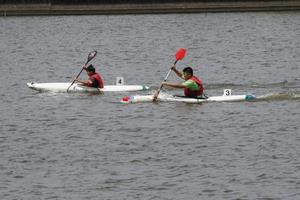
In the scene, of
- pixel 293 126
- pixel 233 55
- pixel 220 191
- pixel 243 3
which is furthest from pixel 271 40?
pixel 220 191

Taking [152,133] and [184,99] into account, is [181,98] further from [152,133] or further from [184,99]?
[152,133]

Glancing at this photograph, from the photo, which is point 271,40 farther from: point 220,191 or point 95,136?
point 220,191

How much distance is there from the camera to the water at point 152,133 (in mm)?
25516

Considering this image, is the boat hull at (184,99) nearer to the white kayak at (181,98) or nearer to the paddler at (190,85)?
the white kayak at (181,98)

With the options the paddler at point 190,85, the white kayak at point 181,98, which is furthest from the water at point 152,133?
the paddler at point 190,85

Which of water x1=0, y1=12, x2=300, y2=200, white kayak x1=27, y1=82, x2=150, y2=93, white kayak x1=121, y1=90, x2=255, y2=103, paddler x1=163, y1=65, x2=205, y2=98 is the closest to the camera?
water x1=0, y1=12, x2=300, y2=200

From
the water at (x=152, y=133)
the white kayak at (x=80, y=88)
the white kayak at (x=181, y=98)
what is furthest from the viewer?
the white kayak at (x=80, y=88)

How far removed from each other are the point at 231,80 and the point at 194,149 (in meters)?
17.4

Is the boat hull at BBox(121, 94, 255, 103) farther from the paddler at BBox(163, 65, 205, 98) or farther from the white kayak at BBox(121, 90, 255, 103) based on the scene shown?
the paddler at BBox(163, 65, 205, 98)

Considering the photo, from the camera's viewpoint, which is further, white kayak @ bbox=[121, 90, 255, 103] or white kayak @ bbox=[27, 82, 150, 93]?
white kayak @ bbox=[27, 82, 150, 93]

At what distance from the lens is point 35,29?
3324 inches

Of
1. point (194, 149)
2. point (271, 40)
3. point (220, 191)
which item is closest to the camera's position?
point (220, 191)

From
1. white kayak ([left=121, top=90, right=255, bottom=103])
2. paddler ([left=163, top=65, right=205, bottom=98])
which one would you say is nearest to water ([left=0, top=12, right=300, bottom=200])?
white kayak ([left=121, top=90, right=255, bottom=103])

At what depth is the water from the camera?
25516 millimetres
